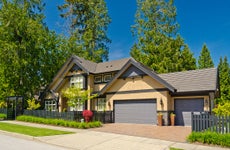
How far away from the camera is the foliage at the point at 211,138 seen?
1172cm

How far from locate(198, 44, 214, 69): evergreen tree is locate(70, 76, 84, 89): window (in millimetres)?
30166

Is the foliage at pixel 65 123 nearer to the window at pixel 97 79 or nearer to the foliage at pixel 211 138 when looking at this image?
the window at pixel 97 79

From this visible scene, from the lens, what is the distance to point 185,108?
22.0 m

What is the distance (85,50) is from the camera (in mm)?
47969

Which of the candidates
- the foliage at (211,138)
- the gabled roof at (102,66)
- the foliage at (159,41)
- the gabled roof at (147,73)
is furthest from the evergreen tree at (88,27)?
the foliage at (211,138)

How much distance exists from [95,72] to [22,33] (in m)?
15.0

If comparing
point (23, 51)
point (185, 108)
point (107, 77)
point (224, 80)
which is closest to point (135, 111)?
point (185, 108)

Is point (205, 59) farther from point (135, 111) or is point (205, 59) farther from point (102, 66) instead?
point (135, 111)

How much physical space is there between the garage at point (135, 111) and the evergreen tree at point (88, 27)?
21682mm

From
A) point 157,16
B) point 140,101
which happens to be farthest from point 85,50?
point 140,101

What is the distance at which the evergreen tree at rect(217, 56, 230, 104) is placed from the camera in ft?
143

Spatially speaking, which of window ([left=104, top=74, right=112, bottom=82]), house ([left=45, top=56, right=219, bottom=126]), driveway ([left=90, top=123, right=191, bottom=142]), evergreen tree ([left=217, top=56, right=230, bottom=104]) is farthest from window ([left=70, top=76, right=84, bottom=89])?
evergreen tree ([left=217, top=56, right=230, bottom=104])

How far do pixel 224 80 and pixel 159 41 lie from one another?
15220 mm

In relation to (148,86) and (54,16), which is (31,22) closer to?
(54,16)
